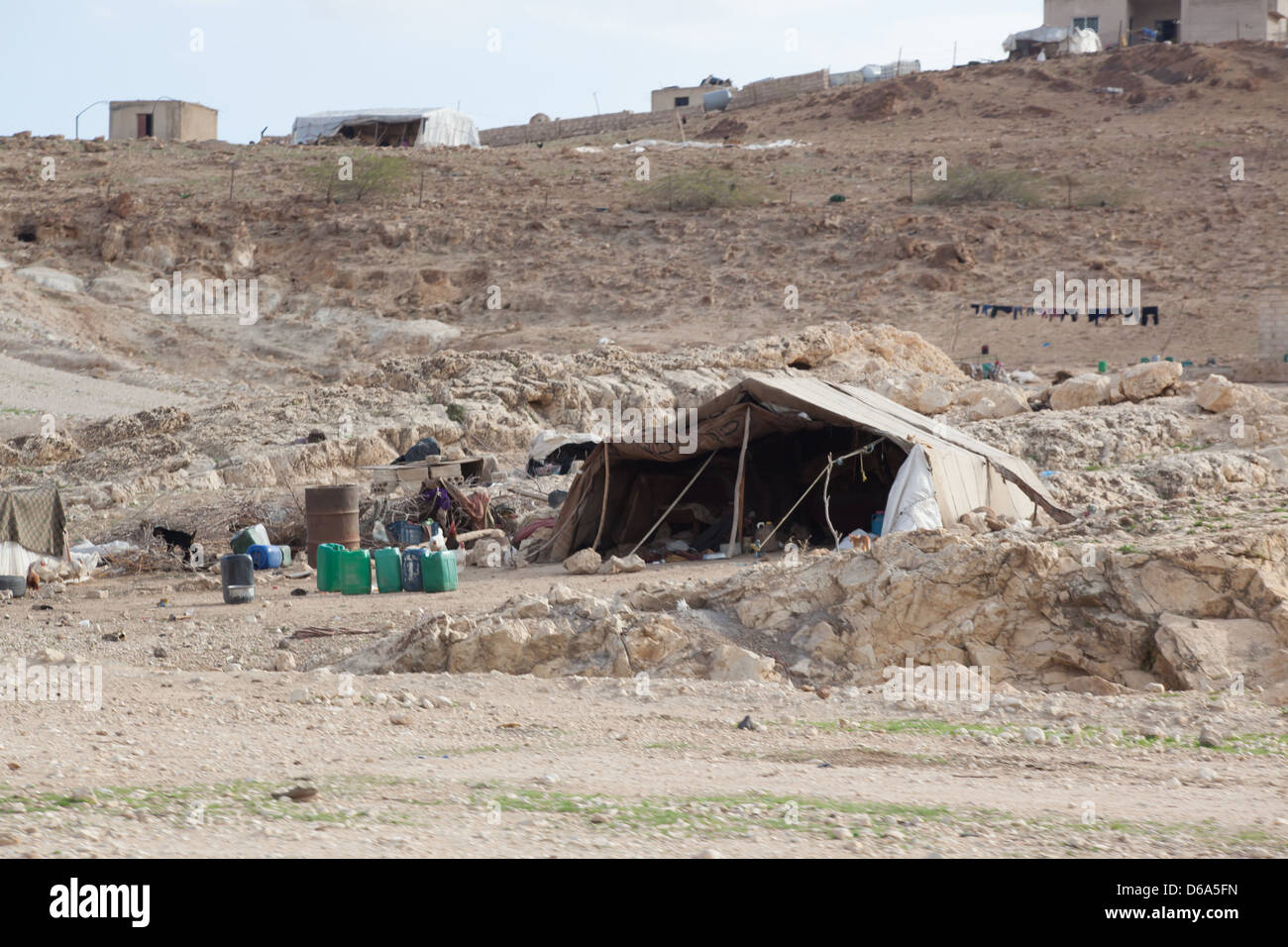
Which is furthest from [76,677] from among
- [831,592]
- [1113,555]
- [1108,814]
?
[1113,555]

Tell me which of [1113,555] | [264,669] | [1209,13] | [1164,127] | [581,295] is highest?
[1209,13]

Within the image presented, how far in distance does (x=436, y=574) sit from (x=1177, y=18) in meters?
46.8

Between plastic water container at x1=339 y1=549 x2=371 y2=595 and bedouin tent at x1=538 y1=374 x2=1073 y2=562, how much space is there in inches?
84.6

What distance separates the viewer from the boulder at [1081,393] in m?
19.5

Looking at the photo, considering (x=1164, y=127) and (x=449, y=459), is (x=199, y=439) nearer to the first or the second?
(x=449, y=459)

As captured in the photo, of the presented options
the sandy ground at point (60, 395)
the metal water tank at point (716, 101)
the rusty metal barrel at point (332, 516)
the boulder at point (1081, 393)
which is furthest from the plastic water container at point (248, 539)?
the metal water tank at point (716, 101)

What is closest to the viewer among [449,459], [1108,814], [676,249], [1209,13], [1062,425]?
[1108,814]

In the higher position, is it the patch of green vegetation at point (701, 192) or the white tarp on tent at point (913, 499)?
the patch of green vegetation at point (701, 192)

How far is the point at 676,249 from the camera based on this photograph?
105 ft

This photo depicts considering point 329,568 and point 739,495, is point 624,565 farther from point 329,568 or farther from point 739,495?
point 329,568

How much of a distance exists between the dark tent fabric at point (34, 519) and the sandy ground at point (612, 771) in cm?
446

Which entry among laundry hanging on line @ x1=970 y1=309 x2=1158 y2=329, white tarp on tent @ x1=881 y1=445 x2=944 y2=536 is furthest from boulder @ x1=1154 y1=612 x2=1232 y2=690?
laundry hanging on line @ x1=970 y1=309 x2=1158 y2=329

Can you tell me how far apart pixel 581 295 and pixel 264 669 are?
22.2 m

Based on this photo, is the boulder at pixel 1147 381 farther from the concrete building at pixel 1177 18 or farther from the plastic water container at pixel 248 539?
the concrete building at pixel 1177 18
